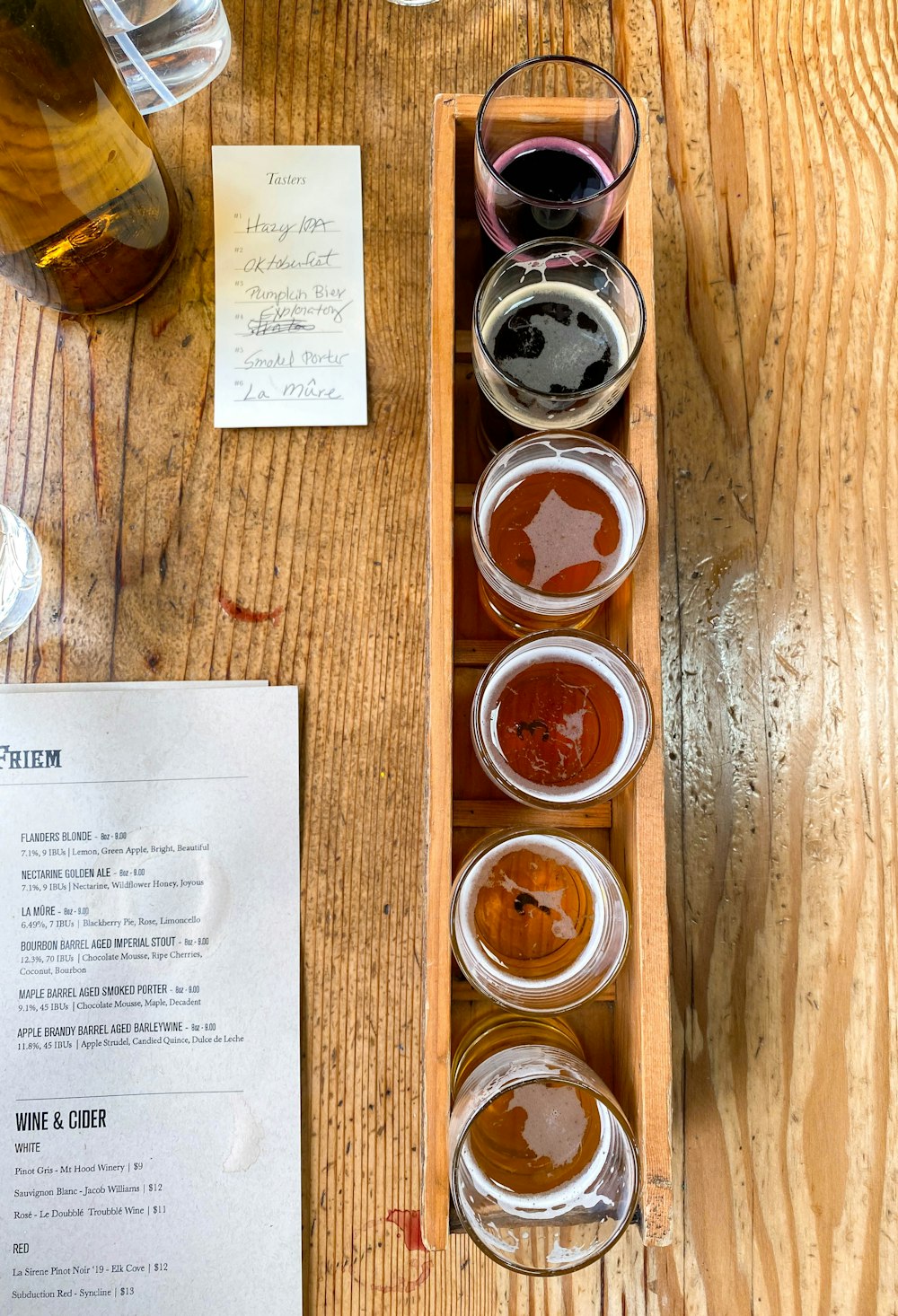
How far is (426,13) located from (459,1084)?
2.70 feet

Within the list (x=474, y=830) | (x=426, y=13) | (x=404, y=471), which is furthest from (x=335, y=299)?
(x=474, y=830)

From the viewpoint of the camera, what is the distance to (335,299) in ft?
2.43

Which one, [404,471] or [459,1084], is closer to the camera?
[459,1084]

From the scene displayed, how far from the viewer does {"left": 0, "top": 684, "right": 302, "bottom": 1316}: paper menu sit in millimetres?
652

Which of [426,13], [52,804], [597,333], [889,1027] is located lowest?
[889,1027]

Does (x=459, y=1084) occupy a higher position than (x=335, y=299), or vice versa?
(x=335, y=299)

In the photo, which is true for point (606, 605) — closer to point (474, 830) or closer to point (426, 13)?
point (474, 830)

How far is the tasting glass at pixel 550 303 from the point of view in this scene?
1.94ft

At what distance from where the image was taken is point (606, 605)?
0.67 m

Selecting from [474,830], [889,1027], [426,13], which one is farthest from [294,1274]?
[426,13]

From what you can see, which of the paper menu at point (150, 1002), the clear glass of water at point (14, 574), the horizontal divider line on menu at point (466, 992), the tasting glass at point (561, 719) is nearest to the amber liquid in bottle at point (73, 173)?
the clear glass of water at point (14, 574)

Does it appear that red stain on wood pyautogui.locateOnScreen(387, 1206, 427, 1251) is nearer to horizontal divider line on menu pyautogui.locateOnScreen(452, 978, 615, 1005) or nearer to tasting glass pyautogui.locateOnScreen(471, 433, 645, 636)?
horizontal divider line on menu pyautogui.locateOnScreen(452, 978, 615, 1005)

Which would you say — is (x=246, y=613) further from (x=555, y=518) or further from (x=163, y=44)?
(x=163, y=44)

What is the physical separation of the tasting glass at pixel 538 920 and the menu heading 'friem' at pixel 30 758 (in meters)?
0.32
